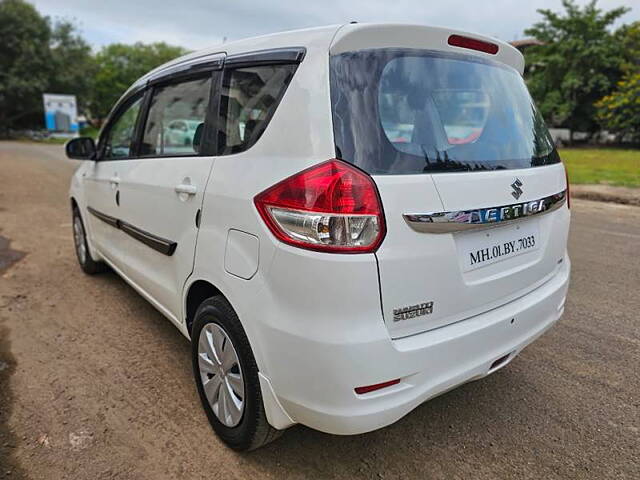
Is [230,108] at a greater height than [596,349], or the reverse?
[230,108]

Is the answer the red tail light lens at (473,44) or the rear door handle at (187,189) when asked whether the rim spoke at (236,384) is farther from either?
the red tail light lens at (473,44)

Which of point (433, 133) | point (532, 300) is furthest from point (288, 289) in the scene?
point (532, 300)

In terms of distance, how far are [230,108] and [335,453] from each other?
1703 mm

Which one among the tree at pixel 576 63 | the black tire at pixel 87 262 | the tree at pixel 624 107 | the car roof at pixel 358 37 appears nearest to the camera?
the car roof at pixel 358 37

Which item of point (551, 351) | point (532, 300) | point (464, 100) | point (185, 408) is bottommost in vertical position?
point (185, 408)

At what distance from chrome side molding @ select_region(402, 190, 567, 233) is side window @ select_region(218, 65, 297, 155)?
77cm

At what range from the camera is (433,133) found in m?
1.98

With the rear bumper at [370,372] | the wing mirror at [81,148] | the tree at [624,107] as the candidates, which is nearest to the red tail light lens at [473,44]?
the rear bumper at [370,372]

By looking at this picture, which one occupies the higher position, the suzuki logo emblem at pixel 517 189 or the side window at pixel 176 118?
the side window at pixel 176 118

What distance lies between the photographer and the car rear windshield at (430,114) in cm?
177

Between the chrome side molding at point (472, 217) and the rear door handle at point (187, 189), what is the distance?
1.12 metres

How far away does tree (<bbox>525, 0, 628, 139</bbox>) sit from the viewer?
27562 millimetres

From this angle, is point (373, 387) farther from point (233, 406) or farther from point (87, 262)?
point (87, 262)

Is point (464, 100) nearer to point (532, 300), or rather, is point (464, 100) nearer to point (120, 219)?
point (532, 300)
